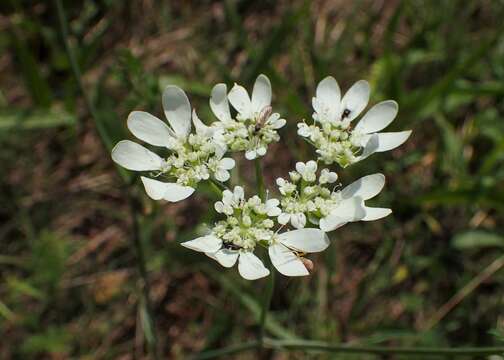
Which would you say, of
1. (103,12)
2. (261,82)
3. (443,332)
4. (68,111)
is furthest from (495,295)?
(103,12)

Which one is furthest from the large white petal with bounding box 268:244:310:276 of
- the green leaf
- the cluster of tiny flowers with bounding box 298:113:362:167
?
the green leaf

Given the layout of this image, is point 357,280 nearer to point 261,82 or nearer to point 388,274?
point 388,274

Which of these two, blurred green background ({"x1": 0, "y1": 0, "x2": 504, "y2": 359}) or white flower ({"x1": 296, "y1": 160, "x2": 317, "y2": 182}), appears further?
blurred green background ({"x1": 0, "y1": 0, "x2": 504, "y2": 359})

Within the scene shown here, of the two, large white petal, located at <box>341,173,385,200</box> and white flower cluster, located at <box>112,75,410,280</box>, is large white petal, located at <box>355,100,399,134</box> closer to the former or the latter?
Result: white flower cluster, located at <box>112,75,410,280</box>

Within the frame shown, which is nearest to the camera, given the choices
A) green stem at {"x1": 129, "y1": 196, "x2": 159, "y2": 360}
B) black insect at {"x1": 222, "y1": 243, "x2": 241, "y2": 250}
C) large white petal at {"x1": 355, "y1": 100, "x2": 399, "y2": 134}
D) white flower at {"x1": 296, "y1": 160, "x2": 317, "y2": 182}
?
black insect at {"x1": 222, "y1": 243, "x2": 241, "y2": 250}

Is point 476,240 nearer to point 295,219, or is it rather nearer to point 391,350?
point 391,350

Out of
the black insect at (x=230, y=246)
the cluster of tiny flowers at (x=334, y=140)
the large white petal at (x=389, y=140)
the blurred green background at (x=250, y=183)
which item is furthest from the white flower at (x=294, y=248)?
the blurred green background at (x=250, y=183)

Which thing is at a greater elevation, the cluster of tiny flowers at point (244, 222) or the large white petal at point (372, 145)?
the large white petal at point (372, 145)

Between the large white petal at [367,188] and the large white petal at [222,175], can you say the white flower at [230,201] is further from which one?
the large white petal at [367,188]
